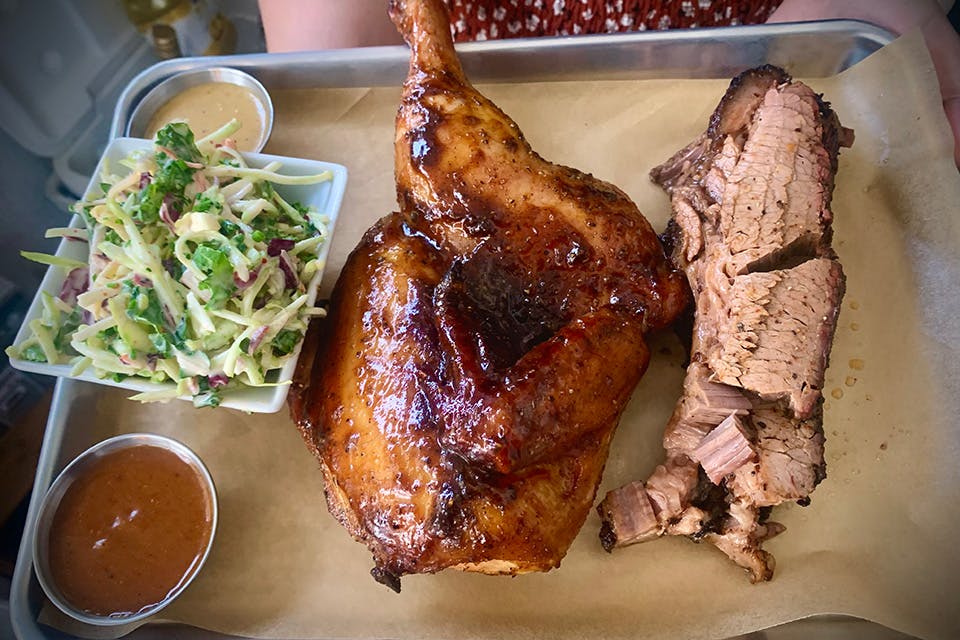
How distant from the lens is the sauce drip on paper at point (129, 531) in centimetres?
191

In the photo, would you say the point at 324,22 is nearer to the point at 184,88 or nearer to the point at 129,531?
the point at 184,88

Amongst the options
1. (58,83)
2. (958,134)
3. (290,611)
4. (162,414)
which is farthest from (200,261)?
(958,134)

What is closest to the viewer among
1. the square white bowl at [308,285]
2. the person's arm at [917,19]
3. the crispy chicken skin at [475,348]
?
the crispy chicken skin at [475,348]

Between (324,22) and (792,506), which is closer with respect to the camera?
(792,506)

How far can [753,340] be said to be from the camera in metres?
1.85

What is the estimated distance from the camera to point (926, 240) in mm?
2197

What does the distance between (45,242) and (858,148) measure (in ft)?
9.44

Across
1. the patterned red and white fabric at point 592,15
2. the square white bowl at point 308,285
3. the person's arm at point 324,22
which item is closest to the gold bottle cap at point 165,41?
the person's arm at point 324,22

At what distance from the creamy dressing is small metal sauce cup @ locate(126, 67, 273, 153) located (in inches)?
0.5

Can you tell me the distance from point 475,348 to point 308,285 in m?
0.57

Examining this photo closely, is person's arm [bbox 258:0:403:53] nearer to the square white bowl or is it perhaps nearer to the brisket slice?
the square white bowl

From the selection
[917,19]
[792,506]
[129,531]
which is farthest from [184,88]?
[917,19]

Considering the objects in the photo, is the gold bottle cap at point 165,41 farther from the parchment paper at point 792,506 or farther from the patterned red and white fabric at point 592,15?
the parchment paper at point 792,506

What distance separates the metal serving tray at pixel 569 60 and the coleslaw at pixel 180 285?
0.46 m
